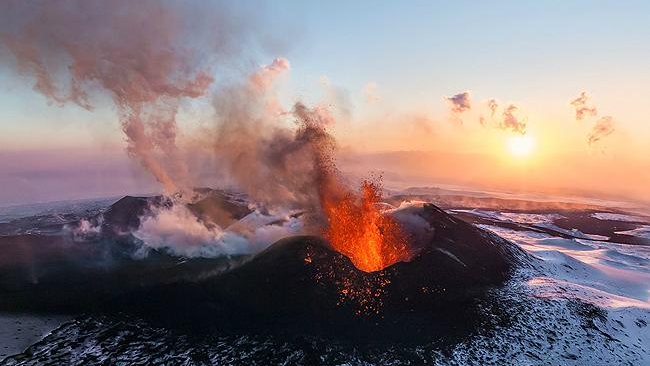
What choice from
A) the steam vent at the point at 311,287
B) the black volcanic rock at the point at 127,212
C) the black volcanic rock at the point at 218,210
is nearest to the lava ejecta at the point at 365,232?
the steam vent at the point at 311,287

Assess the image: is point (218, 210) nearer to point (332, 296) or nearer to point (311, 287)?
point (311, 287)

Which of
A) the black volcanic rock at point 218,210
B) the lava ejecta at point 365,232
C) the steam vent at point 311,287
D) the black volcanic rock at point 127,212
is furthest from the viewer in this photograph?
the black volcanic rock at point 218,210

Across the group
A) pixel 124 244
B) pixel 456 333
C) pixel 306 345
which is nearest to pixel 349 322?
pixel 306 345

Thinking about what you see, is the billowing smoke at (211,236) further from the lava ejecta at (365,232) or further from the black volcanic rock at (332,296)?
the black volcanic rock at (332,296)

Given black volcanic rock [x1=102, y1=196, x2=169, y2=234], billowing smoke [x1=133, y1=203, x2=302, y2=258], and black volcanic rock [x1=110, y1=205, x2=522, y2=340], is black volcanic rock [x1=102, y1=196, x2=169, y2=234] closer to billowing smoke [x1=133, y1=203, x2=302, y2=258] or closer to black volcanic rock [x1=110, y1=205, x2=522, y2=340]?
billowing smoke [x1=133, y1=203, x2=302, y2=258]

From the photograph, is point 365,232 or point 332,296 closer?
point 332,296

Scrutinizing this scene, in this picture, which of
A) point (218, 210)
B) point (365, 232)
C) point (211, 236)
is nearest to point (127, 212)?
point (218, 210)

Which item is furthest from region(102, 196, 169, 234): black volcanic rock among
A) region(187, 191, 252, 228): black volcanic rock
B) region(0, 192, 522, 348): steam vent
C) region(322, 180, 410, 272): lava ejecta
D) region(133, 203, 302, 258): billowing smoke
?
region(322, 180, 410, 272): lava ejecta
